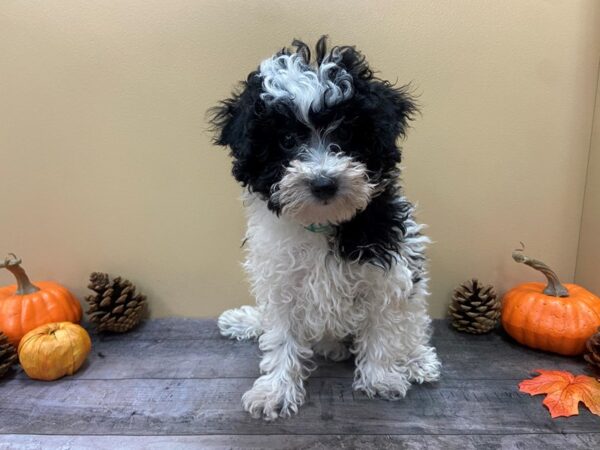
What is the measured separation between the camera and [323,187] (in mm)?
1321

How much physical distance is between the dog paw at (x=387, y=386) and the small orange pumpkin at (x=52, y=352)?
1227 mm

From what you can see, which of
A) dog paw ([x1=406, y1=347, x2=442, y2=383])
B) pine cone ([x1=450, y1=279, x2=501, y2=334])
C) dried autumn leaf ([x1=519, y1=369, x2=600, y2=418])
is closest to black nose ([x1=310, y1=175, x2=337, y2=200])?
dog paw ([x1=406, y1=347, x2=442, y2=383])

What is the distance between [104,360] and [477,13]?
7.61 ft

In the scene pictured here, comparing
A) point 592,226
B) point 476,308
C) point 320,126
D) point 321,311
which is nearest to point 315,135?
point 320,126

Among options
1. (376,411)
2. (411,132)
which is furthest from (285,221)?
(411,132)

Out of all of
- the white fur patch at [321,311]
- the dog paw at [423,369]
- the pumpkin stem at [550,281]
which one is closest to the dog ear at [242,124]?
the white fur patch at [321,311]

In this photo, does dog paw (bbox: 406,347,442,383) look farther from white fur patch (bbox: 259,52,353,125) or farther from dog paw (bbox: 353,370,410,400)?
white fur patch (bbox: 259,52,353,125)

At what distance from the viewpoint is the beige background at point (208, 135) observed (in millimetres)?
2098

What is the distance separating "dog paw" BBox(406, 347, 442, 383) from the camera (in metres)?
1.85

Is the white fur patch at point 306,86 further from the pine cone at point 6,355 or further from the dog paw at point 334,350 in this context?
the pine cone at point 6,355

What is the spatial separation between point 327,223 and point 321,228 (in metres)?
0.07

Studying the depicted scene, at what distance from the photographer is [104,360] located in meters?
2.09

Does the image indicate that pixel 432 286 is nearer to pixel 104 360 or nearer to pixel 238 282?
pixel 238 282

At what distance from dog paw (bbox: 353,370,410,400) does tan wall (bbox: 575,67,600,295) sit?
1202 mm
